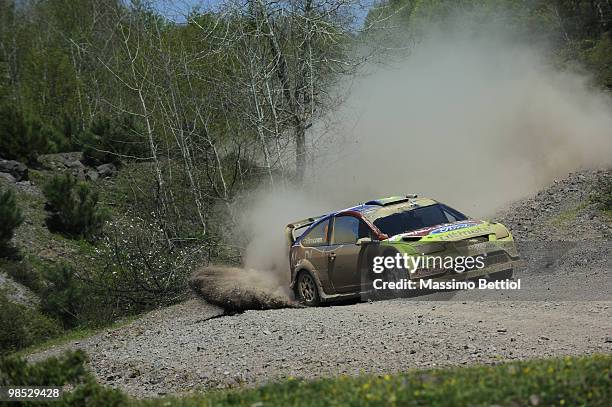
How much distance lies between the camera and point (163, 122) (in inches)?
1045

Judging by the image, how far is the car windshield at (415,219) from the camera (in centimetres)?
1411

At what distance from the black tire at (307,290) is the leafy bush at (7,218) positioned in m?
15.3

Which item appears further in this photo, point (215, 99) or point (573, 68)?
point (573, 68)

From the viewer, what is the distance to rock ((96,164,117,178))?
39.4 meters

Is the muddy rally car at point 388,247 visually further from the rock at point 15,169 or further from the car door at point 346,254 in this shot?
the rock at point 15,169

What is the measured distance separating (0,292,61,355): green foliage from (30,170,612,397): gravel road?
4.27 m

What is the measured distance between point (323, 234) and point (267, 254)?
5.21 m

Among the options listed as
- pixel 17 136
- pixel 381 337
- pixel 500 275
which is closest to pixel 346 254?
pixel 500 275

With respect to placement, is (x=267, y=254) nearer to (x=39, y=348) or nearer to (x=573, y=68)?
(x=39, y=348)

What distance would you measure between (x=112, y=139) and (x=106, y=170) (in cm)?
489

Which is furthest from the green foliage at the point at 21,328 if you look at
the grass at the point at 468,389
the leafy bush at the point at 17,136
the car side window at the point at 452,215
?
the leafy bush at the point at 17,136

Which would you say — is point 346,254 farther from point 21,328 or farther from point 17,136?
point 17,136

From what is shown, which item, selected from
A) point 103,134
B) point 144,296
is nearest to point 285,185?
point 144,296

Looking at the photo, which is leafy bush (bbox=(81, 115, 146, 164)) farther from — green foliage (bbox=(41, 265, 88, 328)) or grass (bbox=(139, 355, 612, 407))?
grass (bbox=(139, 355, 612, 407))
